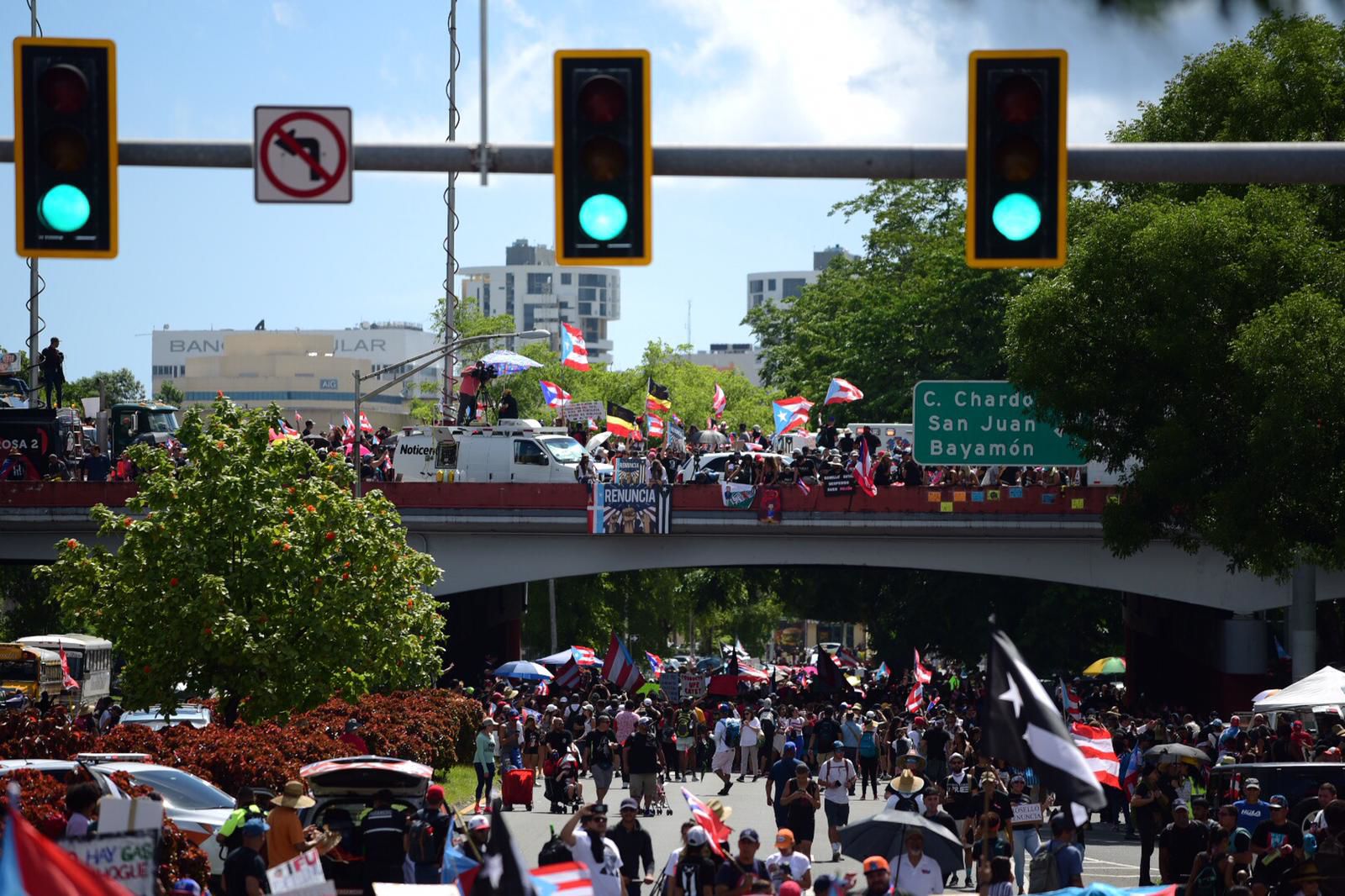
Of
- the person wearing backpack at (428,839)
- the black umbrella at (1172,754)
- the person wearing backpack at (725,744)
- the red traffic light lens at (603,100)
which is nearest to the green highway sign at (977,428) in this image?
the person wearing backpack at (725,744)

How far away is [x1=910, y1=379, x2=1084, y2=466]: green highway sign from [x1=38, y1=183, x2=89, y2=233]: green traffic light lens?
31.4 m

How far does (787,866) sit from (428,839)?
10.8ft

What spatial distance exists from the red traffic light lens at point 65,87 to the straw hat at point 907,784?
13414 millimetres

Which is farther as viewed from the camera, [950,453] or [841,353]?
[841,353]

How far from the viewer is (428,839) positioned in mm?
16000

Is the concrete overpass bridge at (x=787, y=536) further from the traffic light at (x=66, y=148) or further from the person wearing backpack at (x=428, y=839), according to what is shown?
the traffic light at (x=66, y=148)

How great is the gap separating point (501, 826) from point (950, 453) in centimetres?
3084

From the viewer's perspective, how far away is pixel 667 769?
116ft

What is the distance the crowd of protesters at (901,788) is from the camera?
48.1 feet

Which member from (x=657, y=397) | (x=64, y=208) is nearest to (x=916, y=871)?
(x=64, y=208)

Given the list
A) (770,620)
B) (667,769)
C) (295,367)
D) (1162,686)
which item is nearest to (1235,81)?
(667,769)

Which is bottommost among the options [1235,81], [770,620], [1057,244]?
[770,620]

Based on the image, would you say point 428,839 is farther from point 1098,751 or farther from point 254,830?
point 1098,751

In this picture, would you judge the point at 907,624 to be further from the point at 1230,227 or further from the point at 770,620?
the point at 770,620
